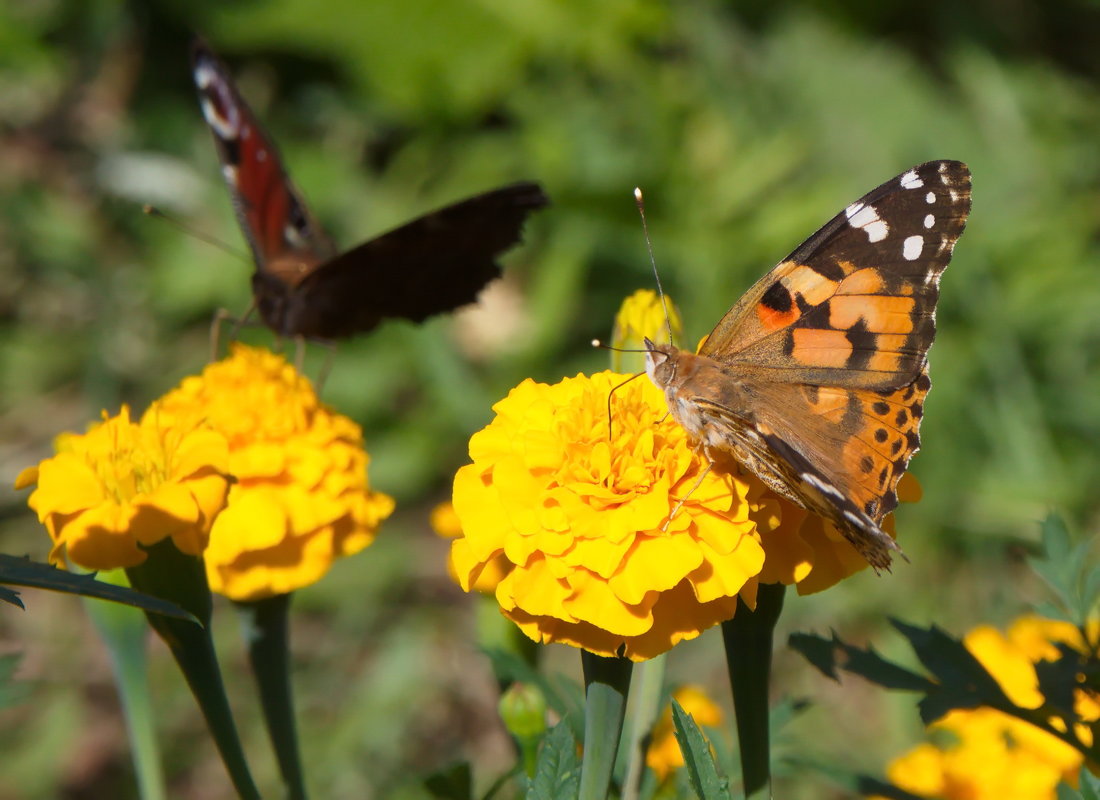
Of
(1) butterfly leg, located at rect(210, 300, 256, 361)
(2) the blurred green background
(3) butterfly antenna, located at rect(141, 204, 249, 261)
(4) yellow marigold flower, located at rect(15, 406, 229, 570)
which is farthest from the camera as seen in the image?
(2) the blurred green background

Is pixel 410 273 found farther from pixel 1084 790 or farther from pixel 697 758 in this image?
pixel 1084 790

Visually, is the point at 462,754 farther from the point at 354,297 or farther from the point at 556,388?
the point at 556,388

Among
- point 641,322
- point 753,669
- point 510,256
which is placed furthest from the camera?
point 510,256

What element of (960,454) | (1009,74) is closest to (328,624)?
(960,454)

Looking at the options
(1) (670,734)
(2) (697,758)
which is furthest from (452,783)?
(1) (670,734)

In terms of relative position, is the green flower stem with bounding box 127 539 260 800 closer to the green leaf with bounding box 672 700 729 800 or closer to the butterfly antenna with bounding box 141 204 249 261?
the green leaf with bounding box 672 700 729 800

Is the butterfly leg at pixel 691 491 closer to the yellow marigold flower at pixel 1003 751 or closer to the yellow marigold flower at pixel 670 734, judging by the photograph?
the yellow marigold flower at pixel 670 734

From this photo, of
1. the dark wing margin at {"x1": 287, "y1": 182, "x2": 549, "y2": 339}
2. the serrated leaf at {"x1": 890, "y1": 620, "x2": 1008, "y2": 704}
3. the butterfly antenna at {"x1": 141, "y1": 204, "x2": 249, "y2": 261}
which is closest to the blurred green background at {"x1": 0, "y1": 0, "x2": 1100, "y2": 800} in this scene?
the butterfly antenna at {"x1": 141, "y1": 204, "x2": 249, "y2": 261}
